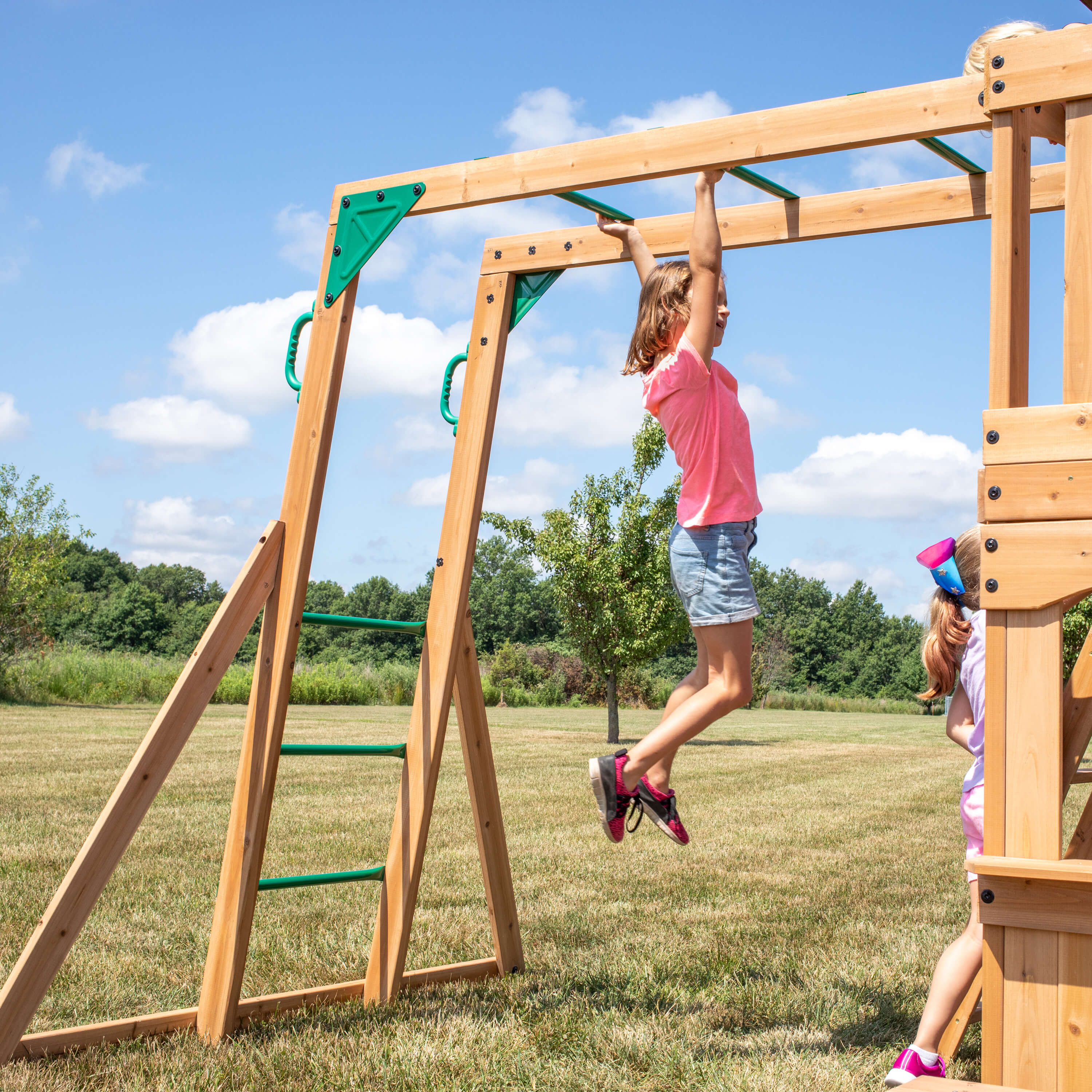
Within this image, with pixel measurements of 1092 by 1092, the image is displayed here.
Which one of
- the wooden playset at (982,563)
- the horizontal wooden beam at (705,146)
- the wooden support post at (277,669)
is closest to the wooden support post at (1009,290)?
the wooden playset at (982,563)

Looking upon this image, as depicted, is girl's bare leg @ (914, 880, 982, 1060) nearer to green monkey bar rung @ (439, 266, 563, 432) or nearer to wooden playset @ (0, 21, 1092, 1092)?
wooden playset @ (0, 21, 1092, 1092)

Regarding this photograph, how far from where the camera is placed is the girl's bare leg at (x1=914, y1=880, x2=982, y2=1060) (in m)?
3.16

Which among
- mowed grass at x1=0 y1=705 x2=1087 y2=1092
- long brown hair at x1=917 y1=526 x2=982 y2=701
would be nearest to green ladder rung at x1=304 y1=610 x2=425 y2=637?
mowed grass at x1=0 y1=705 x2=1087 y2=1092

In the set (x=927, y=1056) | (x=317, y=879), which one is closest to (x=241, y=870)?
(x=317, y=879)

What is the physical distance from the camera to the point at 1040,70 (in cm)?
255

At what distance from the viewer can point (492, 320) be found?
4.31 meters

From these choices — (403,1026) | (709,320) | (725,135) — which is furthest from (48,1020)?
(725,135)

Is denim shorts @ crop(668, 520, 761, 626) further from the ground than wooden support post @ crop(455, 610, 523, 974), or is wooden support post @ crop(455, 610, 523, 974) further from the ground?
denim shorts @ crop(668, 520, 761, 626)

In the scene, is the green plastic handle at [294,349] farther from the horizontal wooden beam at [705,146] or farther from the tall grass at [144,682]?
the tall grass at [144,682]

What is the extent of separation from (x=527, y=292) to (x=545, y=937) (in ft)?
9.61

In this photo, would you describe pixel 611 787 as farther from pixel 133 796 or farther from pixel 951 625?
pixel 133 796

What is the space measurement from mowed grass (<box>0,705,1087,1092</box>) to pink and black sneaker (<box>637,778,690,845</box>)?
2.13ft

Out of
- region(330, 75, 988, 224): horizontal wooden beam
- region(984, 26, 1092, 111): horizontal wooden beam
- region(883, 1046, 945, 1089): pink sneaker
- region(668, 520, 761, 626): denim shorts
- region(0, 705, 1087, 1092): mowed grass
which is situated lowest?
region(0, 705, 1087, 1092): mowed grass

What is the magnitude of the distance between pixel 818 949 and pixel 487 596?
5984 cm
